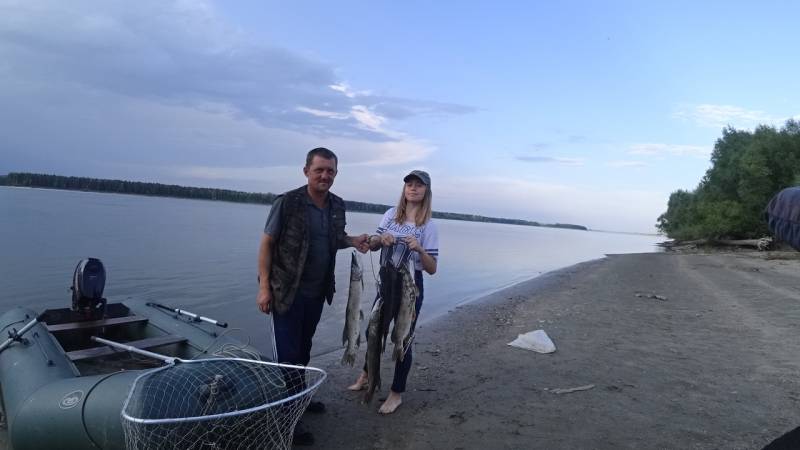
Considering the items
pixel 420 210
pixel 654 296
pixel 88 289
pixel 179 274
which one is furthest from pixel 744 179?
pixel 88 289

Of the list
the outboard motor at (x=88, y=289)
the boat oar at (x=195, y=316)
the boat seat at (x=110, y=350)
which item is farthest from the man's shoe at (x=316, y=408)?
the outboard motor at (x=88, y=289)

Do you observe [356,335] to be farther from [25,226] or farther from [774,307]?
[25,226]

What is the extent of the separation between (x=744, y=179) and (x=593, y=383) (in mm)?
36997

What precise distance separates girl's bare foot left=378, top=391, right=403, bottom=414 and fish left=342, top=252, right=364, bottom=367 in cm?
83

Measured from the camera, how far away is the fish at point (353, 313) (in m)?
4.36

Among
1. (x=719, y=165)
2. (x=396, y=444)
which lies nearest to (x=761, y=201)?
(x=719, y=165)

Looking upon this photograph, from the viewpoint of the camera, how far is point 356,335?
4.48 m

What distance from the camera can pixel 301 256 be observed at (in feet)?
13.2

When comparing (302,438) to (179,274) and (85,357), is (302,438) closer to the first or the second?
(85,357)

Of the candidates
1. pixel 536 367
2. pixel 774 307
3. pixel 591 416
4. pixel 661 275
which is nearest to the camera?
pixel 591 416

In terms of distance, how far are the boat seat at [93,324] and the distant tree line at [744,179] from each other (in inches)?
1231

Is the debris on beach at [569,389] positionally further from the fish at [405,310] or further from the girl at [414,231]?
the fish at [405,310]

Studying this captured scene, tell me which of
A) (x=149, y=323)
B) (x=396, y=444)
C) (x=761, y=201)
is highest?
(x=761, y=201)

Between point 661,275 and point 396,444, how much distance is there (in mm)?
17529
